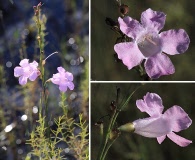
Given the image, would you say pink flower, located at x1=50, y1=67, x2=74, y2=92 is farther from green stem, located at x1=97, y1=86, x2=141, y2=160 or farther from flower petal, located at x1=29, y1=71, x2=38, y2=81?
green stem, located at x1=97, y1=86, x2=141, y2=160

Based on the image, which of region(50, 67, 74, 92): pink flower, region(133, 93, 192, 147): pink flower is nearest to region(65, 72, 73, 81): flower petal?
region(50, 67, 74, 92): pink flower

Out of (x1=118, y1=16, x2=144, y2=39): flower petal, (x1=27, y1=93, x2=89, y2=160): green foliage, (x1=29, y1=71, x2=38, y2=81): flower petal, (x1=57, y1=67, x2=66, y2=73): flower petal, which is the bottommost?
(x1=27, y1=93, x2=89, y2=160): green foliage

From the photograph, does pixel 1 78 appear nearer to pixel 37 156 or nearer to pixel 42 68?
pixel 42 68

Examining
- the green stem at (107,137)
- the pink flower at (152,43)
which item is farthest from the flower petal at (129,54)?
the green stem at (107,137)

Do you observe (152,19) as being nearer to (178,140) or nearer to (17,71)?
(178,140)

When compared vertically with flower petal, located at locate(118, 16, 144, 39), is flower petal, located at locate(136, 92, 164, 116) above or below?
below

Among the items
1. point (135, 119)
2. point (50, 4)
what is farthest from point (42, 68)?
point (135, 119)

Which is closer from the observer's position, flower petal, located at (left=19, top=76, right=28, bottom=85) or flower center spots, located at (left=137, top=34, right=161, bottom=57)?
flower center spots, located at (left=137, top=34, right=161, bottom=57)
